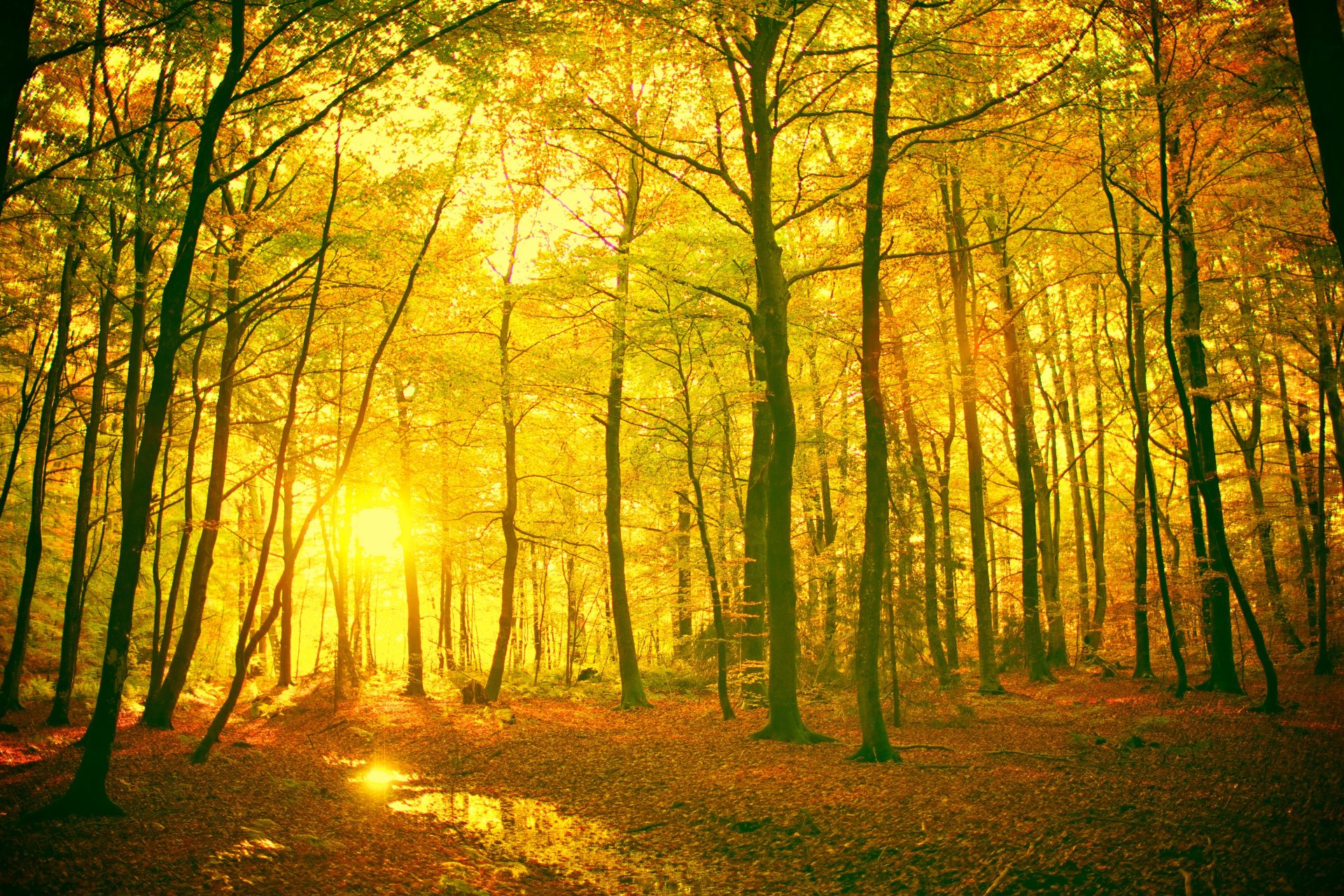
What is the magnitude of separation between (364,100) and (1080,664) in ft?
73.6

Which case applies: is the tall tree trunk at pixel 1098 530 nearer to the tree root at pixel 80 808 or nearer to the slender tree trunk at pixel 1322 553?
the slender tree trunk at pixel 1322 553

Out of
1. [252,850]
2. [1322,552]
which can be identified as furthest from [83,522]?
[1322,552]

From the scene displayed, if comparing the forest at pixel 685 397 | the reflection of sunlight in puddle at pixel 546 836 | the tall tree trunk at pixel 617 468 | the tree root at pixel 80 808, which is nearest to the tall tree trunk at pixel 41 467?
the forest at pixel 685 397

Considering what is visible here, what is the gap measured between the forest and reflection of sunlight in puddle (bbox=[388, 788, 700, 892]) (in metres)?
0.08

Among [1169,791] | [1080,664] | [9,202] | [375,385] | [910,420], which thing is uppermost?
[9,202]

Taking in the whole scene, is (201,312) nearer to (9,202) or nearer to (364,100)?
(9,202)

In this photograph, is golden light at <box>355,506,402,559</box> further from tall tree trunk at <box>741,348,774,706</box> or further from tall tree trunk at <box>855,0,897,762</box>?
tall tree trunk at <box>855,0,897,762</box>

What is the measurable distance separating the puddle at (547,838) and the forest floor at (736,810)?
0.12ft

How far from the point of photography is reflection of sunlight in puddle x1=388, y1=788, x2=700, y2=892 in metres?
6.41

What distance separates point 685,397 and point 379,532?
15.9m

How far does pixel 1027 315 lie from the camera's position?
67.7 feet

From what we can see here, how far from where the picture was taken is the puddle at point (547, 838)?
6391mm

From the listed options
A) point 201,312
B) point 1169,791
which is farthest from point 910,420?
point 201,312

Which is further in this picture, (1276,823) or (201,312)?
(201,312)
